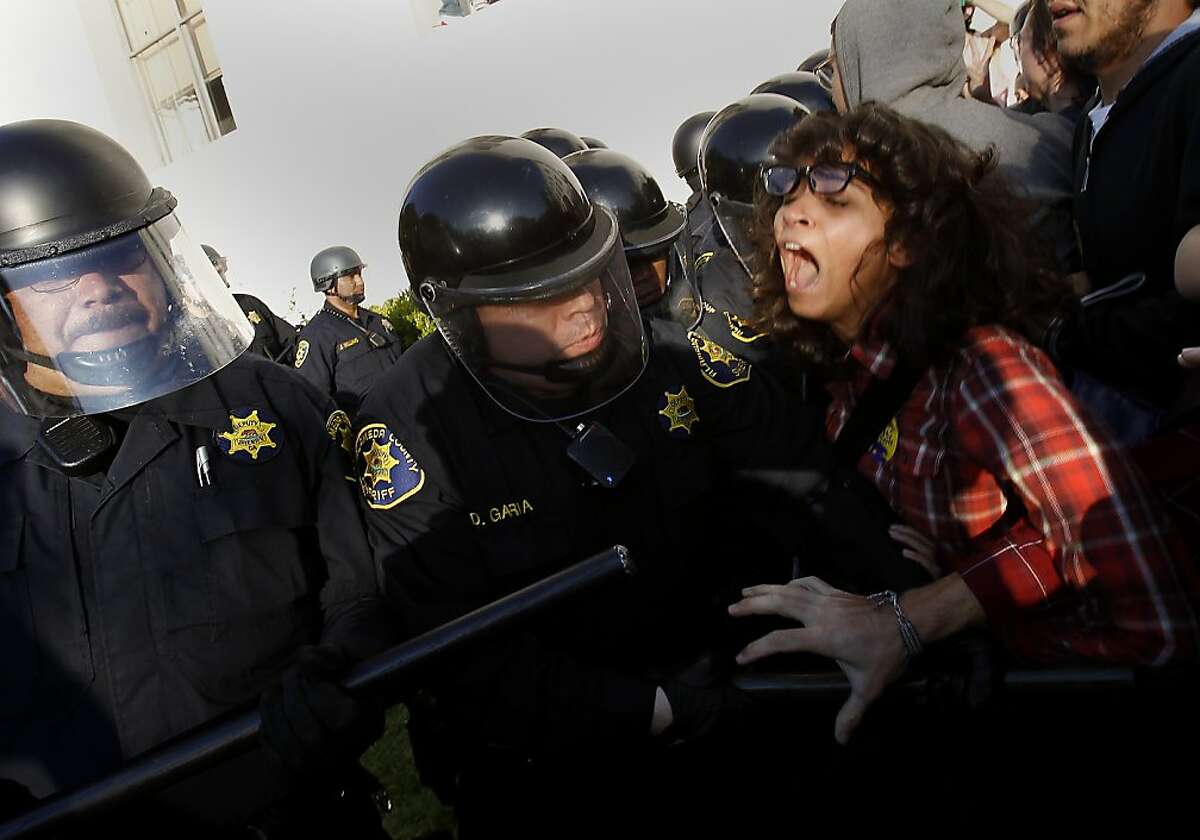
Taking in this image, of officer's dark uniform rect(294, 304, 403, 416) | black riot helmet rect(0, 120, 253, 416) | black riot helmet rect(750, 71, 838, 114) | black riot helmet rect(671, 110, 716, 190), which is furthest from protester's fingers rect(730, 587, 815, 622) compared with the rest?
officer's dark uniform rect(294, 304, 403, 416)

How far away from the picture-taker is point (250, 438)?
1.99m

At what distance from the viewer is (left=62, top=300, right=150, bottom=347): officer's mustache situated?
6.12 feet

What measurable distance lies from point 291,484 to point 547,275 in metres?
0.78

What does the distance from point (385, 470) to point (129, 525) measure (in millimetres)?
565

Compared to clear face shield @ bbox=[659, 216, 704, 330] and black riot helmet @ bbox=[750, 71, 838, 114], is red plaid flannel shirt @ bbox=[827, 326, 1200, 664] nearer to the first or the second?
clear face shield @ bbox=[659, 216, 704, 330]

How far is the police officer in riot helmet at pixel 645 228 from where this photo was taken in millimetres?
3449

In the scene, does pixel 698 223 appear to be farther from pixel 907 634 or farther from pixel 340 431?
pixel 907 634

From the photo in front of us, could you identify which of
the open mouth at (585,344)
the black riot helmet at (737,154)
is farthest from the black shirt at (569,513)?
the black riot helmet at (737,154)

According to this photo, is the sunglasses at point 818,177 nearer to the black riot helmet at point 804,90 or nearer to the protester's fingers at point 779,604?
the protester's fingers at point 779,604

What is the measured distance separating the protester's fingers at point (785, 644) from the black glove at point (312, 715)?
78 cm

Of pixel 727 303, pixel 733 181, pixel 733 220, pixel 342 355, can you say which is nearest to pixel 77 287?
pixel 727 303

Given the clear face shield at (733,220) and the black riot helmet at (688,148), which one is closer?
the clear face shield at (733,220)

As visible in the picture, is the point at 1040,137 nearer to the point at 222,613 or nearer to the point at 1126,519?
the point at 1126,519

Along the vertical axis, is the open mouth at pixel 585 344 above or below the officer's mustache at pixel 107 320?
below
